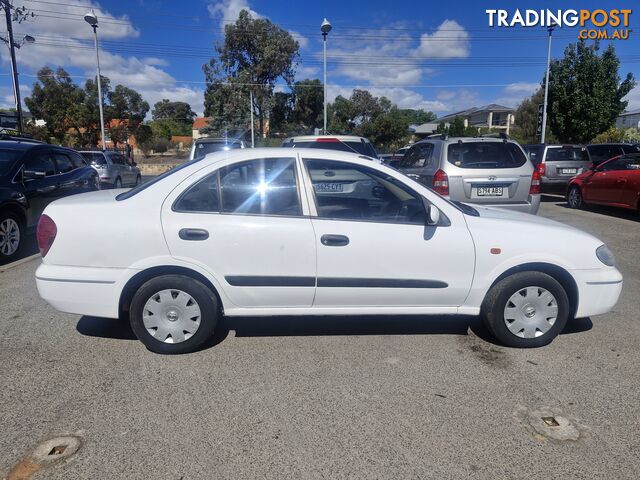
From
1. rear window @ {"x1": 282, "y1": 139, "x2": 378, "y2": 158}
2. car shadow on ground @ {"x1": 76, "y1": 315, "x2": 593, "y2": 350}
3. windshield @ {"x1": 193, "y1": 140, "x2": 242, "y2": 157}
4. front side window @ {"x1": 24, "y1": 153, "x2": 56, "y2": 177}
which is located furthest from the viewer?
windshield @ {"x1": 193, "y1": 140, "x2": 242, "y2": 157}

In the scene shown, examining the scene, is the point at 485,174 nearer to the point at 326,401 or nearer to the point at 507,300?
the point at 507,300

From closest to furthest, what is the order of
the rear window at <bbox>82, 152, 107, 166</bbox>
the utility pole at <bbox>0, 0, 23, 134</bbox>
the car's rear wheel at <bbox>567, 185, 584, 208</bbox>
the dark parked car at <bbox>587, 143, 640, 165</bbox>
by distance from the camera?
the car's rear wheel at <bbox>567, 185, 584, 208</bbox>, the dark parked car at <bbox>587, 143, 640, 165</bbox>, the rear window at <bbox>82, 152, 107, 166</bbox>, the utility pole at <bbox>0, 0, 23, 134</bbox>

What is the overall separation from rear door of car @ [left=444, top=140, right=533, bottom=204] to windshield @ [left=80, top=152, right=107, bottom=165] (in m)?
13.6

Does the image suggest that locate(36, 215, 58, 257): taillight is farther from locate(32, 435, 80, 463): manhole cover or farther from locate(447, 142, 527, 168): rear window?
locate(447, 142, 527, 168): rear window

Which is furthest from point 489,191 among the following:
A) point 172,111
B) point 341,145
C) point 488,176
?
point 172,111

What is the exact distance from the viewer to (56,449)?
2695mm

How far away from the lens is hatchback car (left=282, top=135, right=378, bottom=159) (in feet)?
26.8

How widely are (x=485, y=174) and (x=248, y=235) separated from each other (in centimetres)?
489

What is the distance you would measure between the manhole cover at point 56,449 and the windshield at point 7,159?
579cm

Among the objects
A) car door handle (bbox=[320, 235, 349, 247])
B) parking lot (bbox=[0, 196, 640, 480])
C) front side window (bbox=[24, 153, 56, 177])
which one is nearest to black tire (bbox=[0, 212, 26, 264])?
front side window (bbox=[24, 153, 56, 177])

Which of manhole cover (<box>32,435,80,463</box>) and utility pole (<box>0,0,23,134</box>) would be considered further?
utility pole (<box>0,0,23,134</box>)

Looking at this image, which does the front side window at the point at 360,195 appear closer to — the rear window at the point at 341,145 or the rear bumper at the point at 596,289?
the rear bumper at the point at 596,289

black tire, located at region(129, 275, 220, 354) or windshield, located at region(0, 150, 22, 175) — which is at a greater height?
windshield, located at region(0, 150, 22, 175)

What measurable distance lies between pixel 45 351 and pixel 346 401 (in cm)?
253
